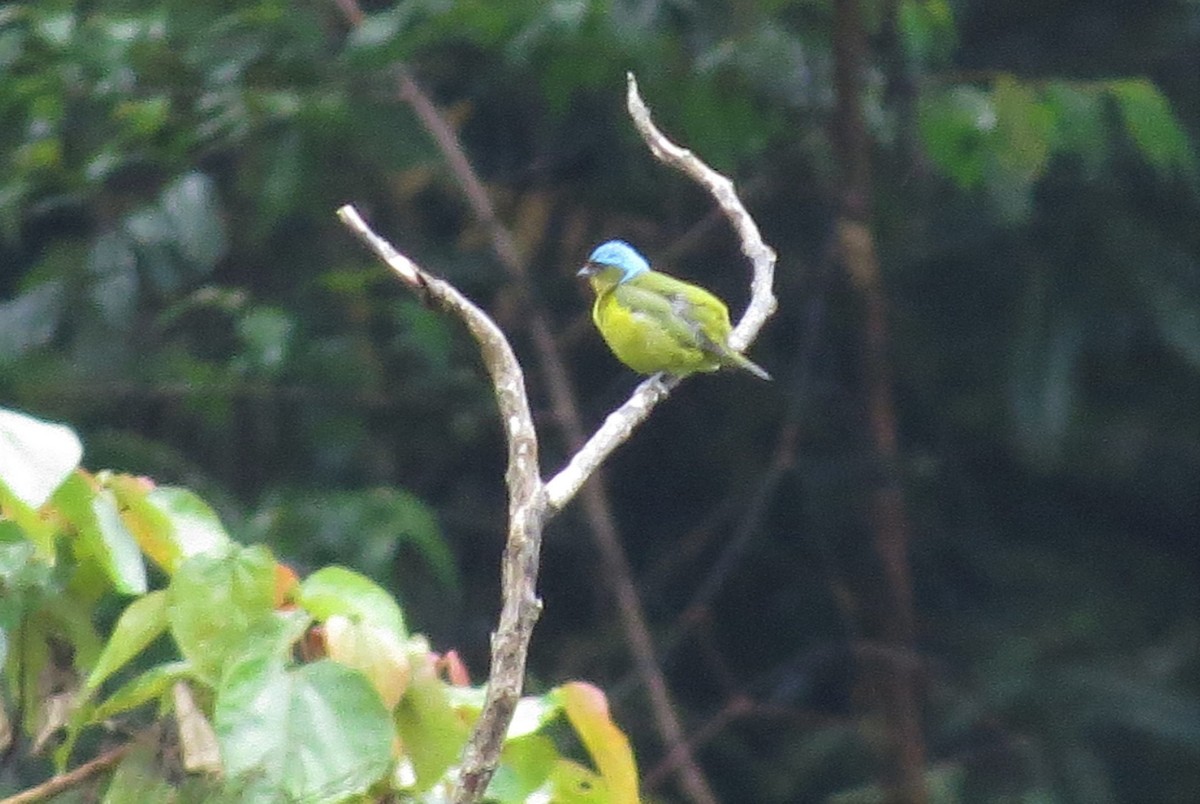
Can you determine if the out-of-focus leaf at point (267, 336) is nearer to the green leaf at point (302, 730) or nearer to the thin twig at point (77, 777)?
the thin twig at point (77, 777)

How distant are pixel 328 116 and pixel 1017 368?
1711 mm

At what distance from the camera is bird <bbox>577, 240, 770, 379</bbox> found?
9.12 ft

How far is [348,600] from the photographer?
4.95 ft

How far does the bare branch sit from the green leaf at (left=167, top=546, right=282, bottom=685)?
0.56ft

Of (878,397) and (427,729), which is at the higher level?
(427,729)

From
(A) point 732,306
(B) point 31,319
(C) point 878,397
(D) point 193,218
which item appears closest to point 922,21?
(C) point 878,397

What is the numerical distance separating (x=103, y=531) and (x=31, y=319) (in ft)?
7.41

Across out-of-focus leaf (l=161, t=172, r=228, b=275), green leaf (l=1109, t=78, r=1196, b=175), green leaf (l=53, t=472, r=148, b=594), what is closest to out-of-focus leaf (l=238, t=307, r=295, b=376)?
out-of-focus leaf (l=161, t=172, r=228, b=275)

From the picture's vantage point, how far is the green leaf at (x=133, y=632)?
1450mm

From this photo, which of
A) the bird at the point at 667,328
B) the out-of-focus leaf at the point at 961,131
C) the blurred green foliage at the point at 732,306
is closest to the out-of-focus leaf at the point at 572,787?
the bird at the point at 667,328

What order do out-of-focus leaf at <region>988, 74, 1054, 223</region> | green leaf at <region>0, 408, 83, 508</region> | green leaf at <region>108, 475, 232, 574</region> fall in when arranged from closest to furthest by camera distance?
green leaf at <region>0, 408, 83, 508</region> → green leaf at <region>108, 475, 232, 574</region> → out-of-focus leaf at <region>988, 74, 1054, 223</region>

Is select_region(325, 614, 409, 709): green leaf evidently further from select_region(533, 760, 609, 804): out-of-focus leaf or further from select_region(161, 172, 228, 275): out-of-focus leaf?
select_region(161, 172, 228, 275): out-of-focus leaf

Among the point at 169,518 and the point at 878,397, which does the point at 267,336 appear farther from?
the point at 169,518

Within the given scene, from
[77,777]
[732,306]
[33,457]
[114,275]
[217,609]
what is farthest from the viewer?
[732,306]
